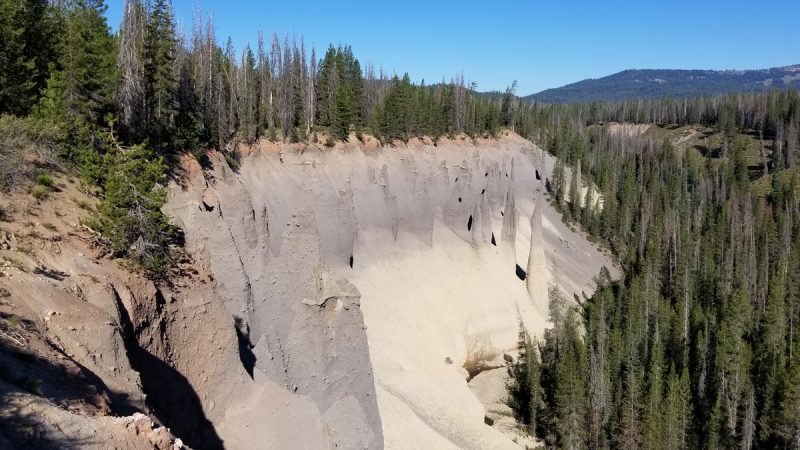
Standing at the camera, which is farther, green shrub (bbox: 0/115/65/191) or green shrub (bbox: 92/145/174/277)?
green shrub (bbox: 0/115/65/191)

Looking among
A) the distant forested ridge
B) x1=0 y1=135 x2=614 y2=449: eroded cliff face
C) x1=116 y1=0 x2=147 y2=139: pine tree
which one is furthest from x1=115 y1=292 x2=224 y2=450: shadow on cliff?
the distant forested ridge

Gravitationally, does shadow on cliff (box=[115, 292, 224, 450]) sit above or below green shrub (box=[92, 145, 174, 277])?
below

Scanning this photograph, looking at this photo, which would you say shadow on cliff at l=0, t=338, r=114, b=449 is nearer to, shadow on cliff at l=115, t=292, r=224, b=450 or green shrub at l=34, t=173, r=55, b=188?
shadow on cliff at l=115, t=292, r=224, b=450

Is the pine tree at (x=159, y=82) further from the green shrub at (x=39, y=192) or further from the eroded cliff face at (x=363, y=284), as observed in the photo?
the green shrub at (x=39, y=192)

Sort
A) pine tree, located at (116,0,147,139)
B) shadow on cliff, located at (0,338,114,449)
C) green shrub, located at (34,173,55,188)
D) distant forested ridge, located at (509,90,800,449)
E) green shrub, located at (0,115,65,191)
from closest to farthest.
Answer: shadow on cliff, located at (0,338,114,449), green shrub, located at (0,115,65,191), green shrub, located at (34,173,55,188), pine tree, located at (116,0,147,139), distant forested ridge, located at (509,90,800,449)

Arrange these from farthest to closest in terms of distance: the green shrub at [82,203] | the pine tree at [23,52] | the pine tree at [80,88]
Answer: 1. the pine tree at [23,52]
2. the pine tree at [80,88]
3. the green shrub at [82,203]

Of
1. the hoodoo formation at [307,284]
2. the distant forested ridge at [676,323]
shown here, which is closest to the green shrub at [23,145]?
the hoodoo formation at [307,284]

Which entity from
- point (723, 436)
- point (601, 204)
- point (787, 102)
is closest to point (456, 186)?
point (723, 436)
